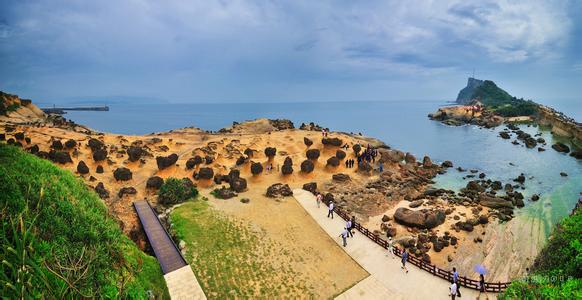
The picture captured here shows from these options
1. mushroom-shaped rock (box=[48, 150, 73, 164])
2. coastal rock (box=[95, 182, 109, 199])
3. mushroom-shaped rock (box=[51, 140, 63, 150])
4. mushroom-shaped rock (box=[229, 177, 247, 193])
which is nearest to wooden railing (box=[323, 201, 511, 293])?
mushroom-shaped rock (box=[229, 177, 247, 193])

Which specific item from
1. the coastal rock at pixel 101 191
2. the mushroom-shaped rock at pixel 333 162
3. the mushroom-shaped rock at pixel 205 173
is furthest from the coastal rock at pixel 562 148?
the coastal rock at pixel 101 191

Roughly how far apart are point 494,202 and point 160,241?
144ft

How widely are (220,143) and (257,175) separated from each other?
16859 millimetres

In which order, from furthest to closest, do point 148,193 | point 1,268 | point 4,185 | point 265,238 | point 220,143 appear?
point 220,143
point 148,193
point 265,238
point 4,185
point 1,268

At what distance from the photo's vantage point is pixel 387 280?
75.0ft

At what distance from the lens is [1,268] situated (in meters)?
8.40

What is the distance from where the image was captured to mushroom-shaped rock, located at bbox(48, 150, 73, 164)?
1790 inches

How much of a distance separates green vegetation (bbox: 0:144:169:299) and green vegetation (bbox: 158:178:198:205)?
62.3ft

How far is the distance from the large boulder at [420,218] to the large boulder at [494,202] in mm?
10477

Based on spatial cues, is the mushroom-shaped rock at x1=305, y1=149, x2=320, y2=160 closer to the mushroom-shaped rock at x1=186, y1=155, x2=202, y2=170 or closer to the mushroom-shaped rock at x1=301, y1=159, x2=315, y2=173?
the mushroom-shaped rock at x1=301, y1=159, x2=315, y2=173

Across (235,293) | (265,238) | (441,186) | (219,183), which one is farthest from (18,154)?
(441,186)

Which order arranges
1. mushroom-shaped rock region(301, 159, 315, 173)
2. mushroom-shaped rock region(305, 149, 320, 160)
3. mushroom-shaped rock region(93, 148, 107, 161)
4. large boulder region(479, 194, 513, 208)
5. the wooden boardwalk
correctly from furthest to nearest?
mushroom-shaped rock region(305, 149, 320, 160) < mushroom-shaped rock region(301, 159, 315, 173) < mushroom-shaped rock region(93, 148, 107, 161) < large boulder region(479, 194, 513, 208) < the wooden boardwalk

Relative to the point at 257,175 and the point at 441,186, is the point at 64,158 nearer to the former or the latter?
the point at 257,175

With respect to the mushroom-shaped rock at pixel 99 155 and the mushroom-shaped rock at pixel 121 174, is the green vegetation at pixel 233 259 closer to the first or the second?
the mushroom-shaped rock at pixel 121 174
